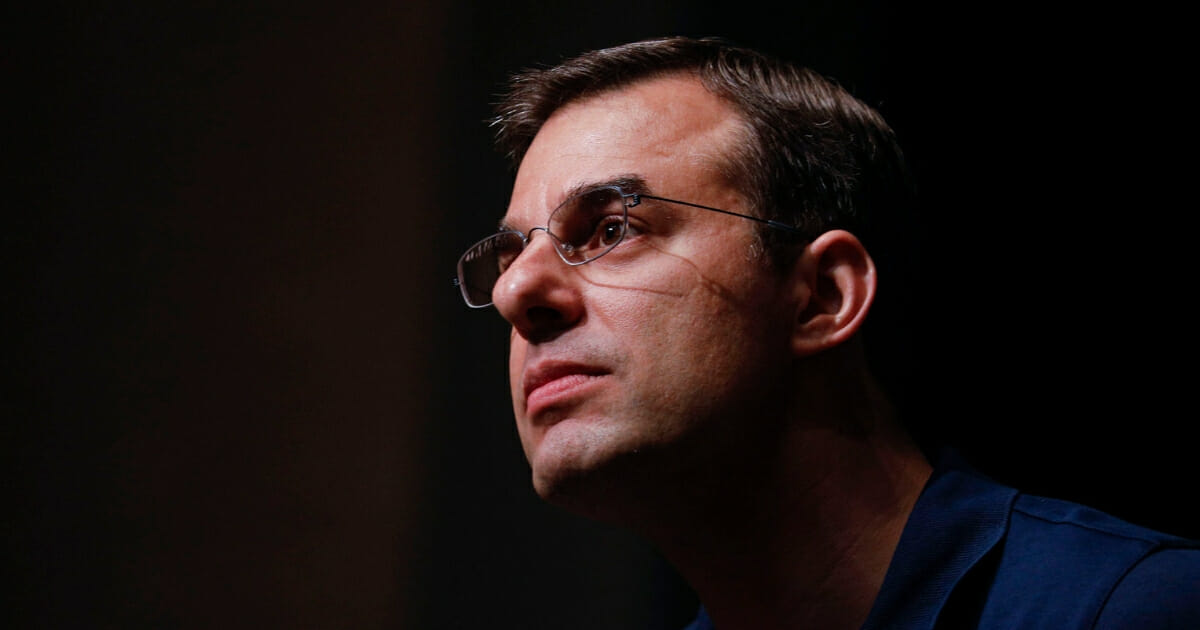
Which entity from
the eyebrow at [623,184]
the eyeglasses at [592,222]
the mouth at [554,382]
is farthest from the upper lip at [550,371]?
the eyebrow at [623,184]

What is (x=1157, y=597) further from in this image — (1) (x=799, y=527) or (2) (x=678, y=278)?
(2) (x=678, y=278)

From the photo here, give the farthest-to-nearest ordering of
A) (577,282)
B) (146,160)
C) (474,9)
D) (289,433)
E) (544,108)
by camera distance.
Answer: (474,9) → (289,433) → (146,160) → (544,108) → (577,282)

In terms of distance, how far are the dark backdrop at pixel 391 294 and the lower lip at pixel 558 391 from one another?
0.60 metres

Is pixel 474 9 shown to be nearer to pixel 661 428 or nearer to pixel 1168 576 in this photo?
pixel 661 428

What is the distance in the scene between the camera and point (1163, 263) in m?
1.69

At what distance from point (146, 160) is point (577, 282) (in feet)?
3.12

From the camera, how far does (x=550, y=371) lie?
4.39 feet

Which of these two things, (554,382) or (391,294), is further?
(391,294)

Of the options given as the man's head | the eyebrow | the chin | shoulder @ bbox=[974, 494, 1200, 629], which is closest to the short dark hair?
the man's head

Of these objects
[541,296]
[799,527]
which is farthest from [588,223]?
[799,527]

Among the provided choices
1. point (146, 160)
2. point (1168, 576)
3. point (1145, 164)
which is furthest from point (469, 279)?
point (1145, 164)

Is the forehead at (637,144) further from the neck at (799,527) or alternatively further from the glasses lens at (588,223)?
the neck at (799,527)

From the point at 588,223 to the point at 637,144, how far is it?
14 cm

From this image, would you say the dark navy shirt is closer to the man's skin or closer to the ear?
the man's skin
